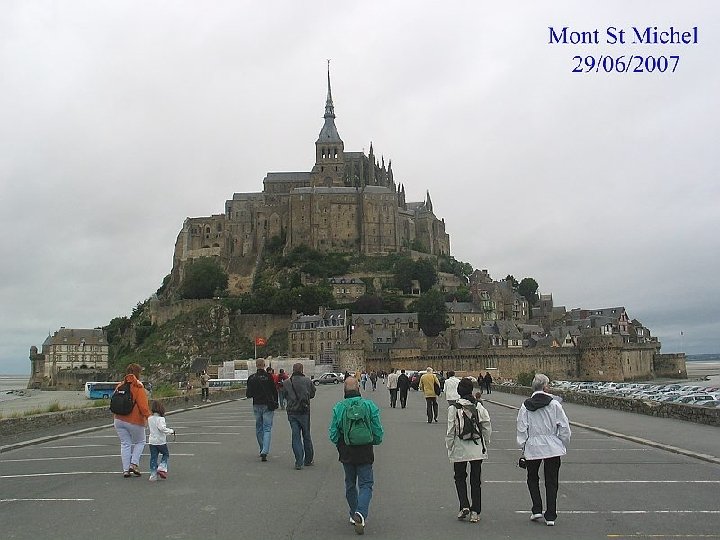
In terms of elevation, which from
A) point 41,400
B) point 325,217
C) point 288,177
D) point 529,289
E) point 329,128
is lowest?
point 41,400

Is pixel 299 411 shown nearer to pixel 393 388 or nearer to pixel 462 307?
pixel 393 388

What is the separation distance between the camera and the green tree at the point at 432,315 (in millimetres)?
102062

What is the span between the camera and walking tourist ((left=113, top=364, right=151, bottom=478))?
1154 cm

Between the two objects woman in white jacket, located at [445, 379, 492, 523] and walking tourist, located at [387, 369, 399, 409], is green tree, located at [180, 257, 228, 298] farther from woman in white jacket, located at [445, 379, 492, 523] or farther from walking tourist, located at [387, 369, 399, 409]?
woman in white jacket, located at [445, 379, 492, 523]

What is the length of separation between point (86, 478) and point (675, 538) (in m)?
8.36

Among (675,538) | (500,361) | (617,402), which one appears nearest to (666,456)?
(675,538)

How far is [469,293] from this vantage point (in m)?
116

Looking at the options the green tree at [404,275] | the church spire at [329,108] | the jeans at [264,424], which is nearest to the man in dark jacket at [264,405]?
the jeans at [264,424]

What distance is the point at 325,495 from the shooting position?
10086 mm

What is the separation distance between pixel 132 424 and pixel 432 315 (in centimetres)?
9165

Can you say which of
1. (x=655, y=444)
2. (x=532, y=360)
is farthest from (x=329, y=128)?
(x=655, y=444)

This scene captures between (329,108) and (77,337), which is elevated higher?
(329,108)

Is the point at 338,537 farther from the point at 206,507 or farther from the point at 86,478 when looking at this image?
the point at 86,478

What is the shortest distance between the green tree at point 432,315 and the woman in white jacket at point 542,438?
93317 mm
